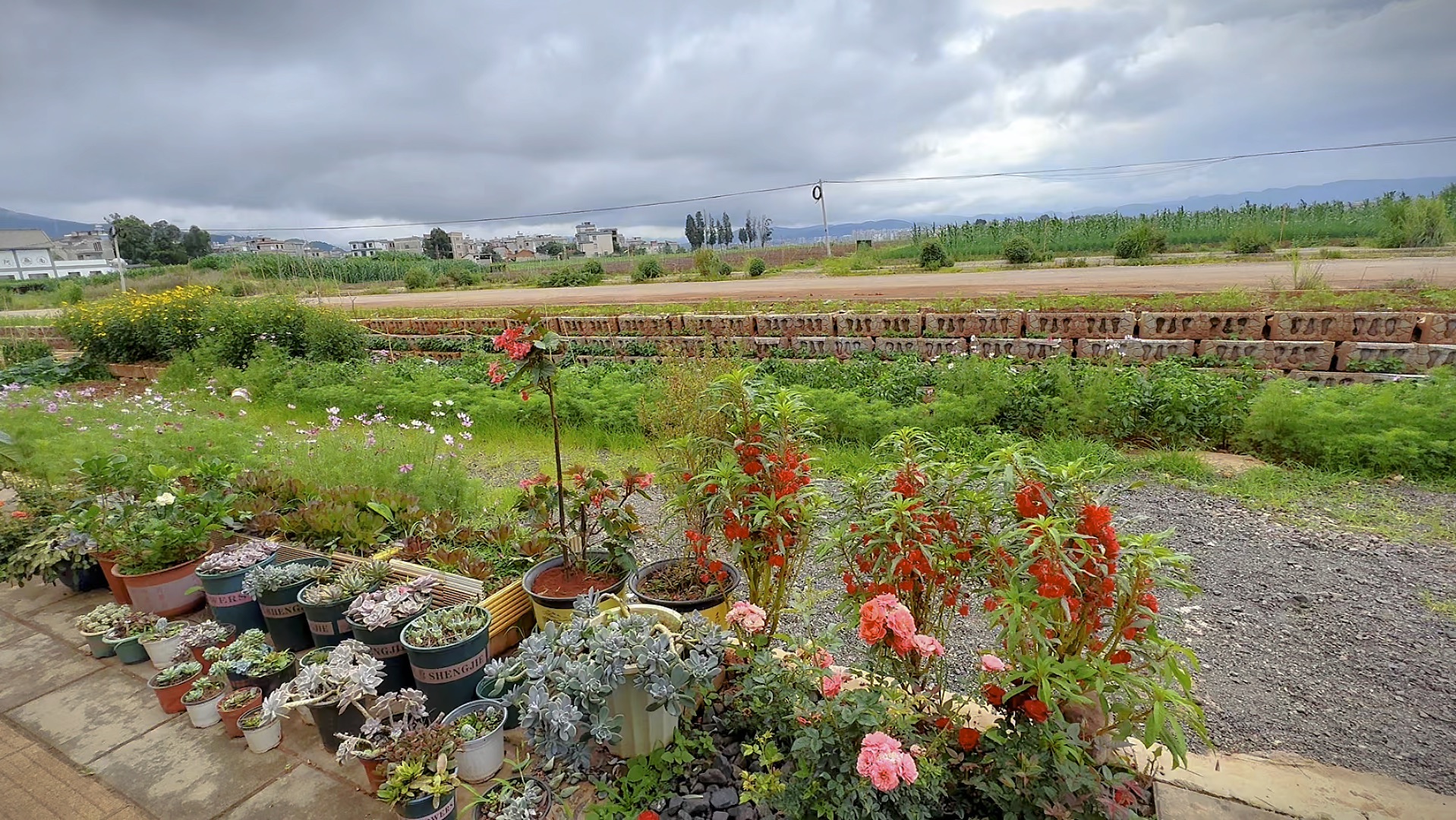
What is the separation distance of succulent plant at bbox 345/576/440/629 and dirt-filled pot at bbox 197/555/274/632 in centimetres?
72

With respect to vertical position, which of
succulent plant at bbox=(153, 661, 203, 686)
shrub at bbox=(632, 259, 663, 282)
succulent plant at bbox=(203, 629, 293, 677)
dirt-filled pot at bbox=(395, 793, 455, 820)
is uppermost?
shrub at bbox=(632, 259, 663, 282)

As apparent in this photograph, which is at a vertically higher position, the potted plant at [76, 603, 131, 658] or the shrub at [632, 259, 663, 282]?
the shrub at [632, 259, 663, 282]

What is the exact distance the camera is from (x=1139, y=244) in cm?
1872

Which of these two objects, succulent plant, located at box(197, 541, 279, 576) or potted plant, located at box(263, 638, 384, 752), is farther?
succulent plant, located at box(197, 541, 279, 576)

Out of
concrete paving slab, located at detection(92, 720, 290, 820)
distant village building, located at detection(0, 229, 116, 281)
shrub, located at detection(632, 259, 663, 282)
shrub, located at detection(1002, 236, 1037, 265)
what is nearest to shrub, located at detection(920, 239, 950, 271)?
shrub, located at detection(1002, 236, 1037, 265)

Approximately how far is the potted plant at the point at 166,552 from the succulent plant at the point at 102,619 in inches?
3.2

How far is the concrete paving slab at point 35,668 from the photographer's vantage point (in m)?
2.53

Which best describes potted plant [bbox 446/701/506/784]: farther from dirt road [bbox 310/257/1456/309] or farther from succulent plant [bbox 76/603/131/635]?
dirt road [bbox 310/257/1456/309]

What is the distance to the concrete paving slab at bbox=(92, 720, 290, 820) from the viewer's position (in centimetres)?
194

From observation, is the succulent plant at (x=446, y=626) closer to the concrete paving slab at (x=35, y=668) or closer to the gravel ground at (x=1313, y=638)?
the gravel ground at (x=1313, y=638)

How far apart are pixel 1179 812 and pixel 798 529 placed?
48.1 inches

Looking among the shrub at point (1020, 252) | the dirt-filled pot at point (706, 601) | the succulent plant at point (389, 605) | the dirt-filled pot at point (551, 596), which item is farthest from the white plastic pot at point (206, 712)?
the shrub at point (1020, 252)

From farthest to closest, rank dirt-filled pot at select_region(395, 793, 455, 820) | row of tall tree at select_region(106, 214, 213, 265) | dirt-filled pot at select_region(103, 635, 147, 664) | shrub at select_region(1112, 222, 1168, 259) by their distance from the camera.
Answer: row of tall tree at select_region(106, 214, 213, 265) → shrub at select_region(1112, 222, 1168, 259) → dirt-filled pot at select_region(103, 635, 147, 664) → dirt-filled pot at select_region(395, 793, 455, 820)

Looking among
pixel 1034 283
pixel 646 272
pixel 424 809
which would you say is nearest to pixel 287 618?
pixel 424 809
